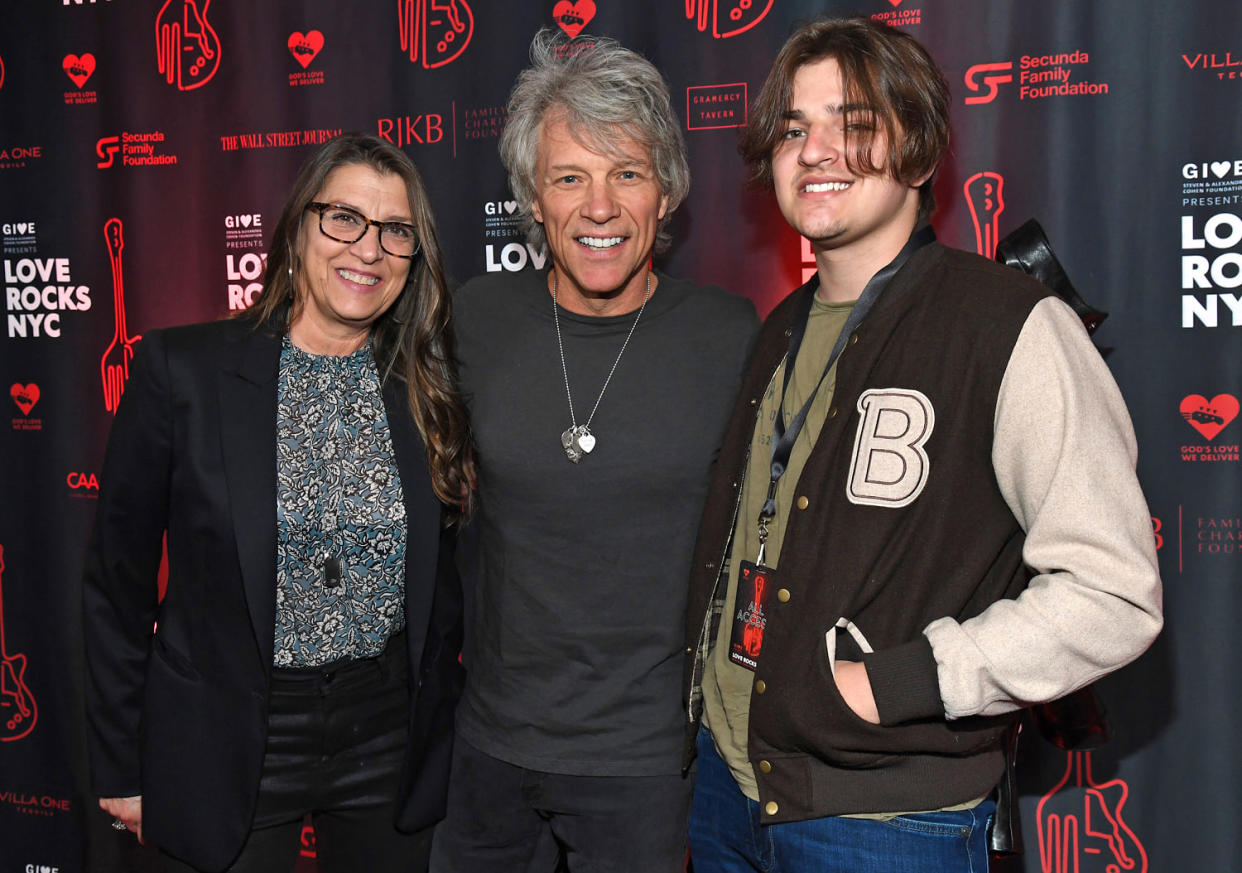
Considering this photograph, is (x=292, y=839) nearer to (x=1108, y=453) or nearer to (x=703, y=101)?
(x=1108, y=453)

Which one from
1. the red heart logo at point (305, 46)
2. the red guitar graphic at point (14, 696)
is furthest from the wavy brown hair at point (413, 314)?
the red guitar graphic at point (14, 696)

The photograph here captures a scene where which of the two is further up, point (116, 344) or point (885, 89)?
point (885, 89)

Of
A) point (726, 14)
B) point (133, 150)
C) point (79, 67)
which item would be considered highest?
point (79, 67)

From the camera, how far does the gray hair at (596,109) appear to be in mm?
1974

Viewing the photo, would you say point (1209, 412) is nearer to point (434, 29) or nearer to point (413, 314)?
point (413, 314)

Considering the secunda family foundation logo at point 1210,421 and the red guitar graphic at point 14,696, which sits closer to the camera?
the secunda family foundation logo at point 1210,421

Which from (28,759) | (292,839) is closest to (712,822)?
(292,839)

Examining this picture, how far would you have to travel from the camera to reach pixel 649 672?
1891mm

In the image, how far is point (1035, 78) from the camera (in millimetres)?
2357

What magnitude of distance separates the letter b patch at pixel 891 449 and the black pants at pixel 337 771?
1.03 m

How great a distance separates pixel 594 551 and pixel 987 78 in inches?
59.8

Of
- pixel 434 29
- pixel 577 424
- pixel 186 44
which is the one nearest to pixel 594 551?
pixel 577 424

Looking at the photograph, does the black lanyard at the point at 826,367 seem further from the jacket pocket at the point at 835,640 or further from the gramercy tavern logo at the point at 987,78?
the gramercy tavern logo at the point at 987,78

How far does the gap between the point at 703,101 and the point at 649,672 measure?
1.52m
